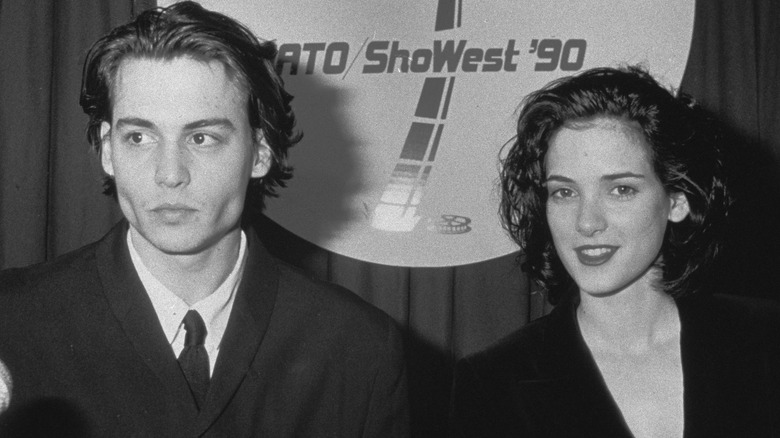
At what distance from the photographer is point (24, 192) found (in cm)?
189

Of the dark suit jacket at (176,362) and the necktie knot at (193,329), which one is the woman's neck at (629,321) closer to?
the dark suit jacket at (176,362)

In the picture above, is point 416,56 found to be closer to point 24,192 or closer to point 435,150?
point 435,150

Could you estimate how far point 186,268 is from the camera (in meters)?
1.35

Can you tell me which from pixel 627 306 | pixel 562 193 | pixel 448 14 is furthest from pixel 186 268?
pixel 448 14

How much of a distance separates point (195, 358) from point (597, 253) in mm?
654

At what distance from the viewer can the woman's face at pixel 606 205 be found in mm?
1420

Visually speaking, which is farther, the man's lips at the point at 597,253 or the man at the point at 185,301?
the man's lips at the point at 597,253

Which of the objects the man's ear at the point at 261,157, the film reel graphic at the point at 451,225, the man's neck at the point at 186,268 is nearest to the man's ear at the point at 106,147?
the man's neck at the point at 186,268

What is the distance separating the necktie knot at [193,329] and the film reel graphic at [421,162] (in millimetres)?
734

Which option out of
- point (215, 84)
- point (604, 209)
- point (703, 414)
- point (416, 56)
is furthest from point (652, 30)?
point (215, 84)

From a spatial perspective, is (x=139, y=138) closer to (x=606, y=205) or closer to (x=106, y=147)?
(x=106, y=147)

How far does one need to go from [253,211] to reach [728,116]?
3.66 feet

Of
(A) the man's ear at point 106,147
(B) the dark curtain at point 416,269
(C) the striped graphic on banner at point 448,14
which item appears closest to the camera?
(A) the man's ear at point 106,147

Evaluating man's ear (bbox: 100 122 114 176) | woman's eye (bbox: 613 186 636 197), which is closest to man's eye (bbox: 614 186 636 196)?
woman's eye (bbox: 613 186 636 197)
